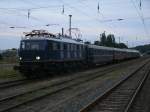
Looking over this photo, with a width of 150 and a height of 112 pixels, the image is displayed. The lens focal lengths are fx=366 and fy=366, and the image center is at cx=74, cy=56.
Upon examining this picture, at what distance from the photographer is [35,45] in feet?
90.7

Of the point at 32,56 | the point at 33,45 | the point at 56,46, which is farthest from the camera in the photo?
the point at 56,46

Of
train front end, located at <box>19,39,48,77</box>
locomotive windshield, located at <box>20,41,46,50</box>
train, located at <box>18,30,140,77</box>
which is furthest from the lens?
locomotive windshield, located at <box>20,41,46,50</box>

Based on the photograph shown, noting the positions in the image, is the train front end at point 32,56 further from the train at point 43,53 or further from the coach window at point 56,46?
the coach window at point 56,46

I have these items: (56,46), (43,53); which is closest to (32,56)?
(43,53)

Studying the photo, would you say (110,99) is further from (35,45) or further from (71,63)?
(71,63)

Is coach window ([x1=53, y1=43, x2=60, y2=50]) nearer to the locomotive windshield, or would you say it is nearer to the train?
the train

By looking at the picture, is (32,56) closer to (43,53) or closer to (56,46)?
(43,53)

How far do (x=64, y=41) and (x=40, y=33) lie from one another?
3.33 metres

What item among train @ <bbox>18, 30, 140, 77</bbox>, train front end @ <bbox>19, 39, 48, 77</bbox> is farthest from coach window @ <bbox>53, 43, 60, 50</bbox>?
train front end @ <bbox>19, 39, 48, 77</bbox>

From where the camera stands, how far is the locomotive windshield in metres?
27.4

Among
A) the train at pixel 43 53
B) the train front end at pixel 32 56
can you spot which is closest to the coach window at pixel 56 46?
the train at pixel 43 53

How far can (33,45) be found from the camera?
2762 centimetres

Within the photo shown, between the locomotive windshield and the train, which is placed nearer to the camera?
the train

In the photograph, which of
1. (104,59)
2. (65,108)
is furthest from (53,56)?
(104,59)
